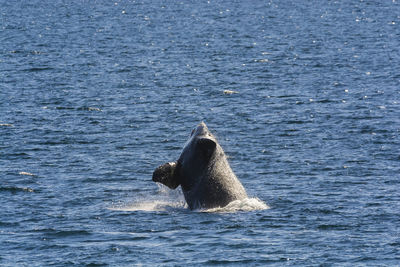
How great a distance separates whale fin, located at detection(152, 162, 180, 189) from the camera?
3062 centimetres

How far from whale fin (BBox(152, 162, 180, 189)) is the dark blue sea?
114 centimetres

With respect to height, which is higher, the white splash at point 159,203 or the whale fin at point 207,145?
the whale fin at point 207,145

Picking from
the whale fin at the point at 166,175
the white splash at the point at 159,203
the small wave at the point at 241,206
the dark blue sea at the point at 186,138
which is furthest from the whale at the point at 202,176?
the white splash at the point at 159,203

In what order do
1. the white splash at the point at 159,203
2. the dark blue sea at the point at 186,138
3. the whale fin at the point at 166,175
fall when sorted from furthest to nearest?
the white splash at the point at 159,203 < the whale fin at the point at 166,175 < the dark blue sea at the point at 186,138

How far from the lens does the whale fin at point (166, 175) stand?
1206 inches

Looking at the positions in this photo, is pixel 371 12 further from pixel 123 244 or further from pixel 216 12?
pixel 123 244

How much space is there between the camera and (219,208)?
30719 millimetres

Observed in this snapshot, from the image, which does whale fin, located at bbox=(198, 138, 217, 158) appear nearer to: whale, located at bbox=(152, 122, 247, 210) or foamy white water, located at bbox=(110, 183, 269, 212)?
whale, located at bbox=(152, 122, 247, 210)

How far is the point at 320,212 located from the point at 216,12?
127798 millimetres

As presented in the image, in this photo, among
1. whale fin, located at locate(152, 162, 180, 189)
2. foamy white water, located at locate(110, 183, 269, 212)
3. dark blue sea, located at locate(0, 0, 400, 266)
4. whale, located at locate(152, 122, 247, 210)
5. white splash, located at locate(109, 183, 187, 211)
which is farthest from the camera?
white splash, located at locate(109, 183, 187, 211)

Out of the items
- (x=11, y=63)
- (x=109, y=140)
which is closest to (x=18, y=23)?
(x=11, y=63)

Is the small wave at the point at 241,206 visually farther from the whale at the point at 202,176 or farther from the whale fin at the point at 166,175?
the whale fin at the point at 166,175

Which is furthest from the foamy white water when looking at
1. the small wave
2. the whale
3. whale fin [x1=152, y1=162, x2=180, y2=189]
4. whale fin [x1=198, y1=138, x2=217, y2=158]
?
whale fin [x1=198, y1=138, x2=217, y2=158]

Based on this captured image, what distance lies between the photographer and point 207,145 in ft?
101
